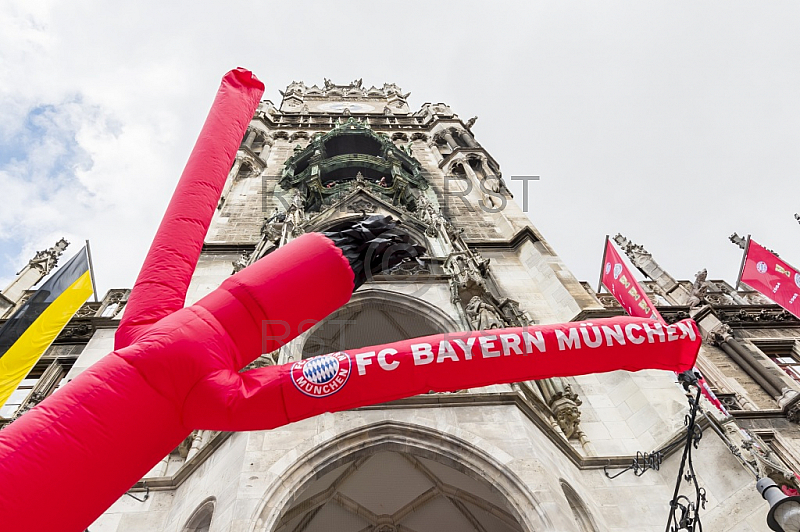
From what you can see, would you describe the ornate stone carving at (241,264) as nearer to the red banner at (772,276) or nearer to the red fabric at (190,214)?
the red fabric at (190,214)

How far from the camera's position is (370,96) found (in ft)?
135

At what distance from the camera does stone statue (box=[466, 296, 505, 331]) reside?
10359 mm

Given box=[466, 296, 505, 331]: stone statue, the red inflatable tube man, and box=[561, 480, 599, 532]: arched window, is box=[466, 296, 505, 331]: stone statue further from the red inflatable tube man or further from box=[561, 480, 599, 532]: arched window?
the red inflatable tube man

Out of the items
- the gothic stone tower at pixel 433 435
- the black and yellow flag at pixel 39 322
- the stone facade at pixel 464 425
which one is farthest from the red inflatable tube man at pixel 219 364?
the black and yellow flag at pixel 39 322

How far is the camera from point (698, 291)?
2003cm

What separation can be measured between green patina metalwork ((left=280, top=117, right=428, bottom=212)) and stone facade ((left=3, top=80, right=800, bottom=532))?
15cm

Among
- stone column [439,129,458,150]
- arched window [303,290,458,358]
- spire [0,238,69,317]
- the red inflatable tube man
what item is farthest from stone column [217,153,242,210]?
the red inflatable tube man

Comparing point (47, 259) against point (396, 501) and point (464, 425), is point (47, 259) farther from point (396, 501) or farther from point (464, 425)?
point (464, 425)

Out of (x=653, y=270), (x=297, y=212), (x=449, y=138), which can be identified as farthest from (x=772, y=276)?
(x=449, y=138)

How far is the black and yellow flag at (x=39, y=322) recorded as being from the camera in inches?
396

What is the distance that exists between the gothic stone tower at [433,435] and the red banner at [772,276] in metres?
6.80

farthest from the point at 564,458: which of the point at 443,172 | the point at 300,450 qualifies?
the point at 443,172

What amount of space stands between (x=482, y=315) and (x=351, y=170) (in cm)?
1325

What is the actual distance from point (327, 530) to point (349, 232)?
313 inches
